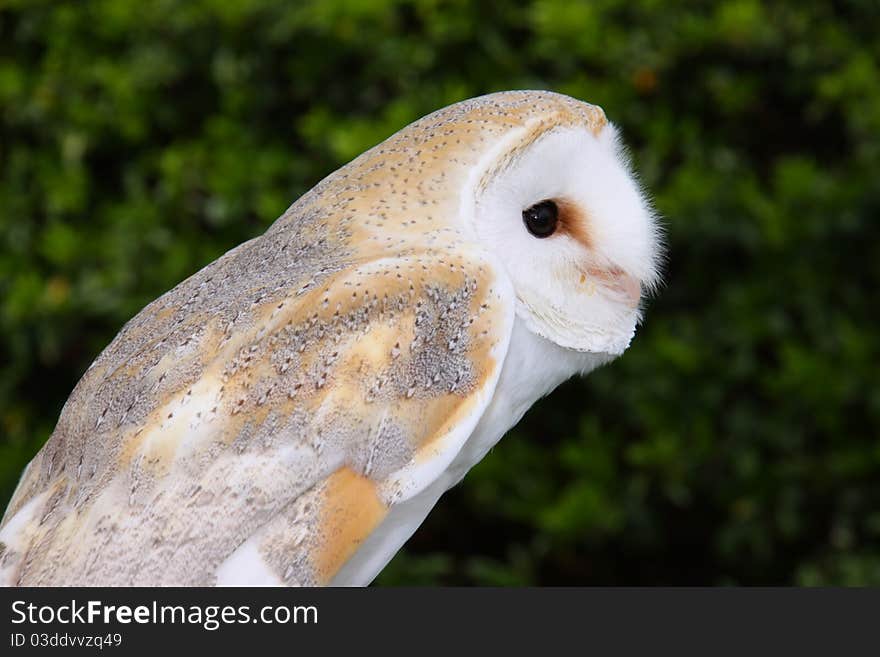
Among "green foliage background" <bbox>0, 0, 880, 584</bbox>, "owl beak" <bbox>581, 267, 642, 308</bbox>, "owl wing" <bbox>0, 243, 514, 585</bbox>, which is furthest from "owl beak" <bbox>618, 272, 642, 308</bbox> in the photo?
"green foliage background" <bbox>0, 0, 880, 584</bbox>

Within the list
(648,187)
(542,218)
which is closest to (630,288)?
(542,218)

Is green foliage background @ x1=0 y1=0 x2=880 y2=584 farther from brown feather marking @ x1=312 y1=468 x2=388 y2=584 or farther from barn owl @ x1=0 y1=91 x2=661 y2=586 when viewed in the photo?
brown feather marking @ x1=312 y1=468 x2=388 y2=584

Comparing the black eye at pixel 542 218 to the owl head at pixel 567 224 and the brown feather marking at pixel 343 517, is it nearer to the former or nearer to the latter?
the owl head at pixel 567 224

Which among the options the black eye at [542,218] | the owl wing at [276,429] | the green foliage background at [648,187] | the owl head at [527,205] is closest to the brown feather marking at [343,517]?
the owl wing at [276,429]

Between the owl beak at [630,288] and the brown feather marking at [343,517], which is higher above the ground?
the brown feather marking at [343,517]

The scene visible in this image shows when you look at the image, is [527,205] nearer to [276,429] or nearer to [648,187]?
[276,429]

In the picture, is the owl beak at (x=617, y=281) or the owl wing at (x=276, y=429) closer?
the owl wing at (x=276, y=429)

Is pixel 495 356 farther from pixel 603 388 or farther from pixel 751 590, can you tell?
pixel 603 388
